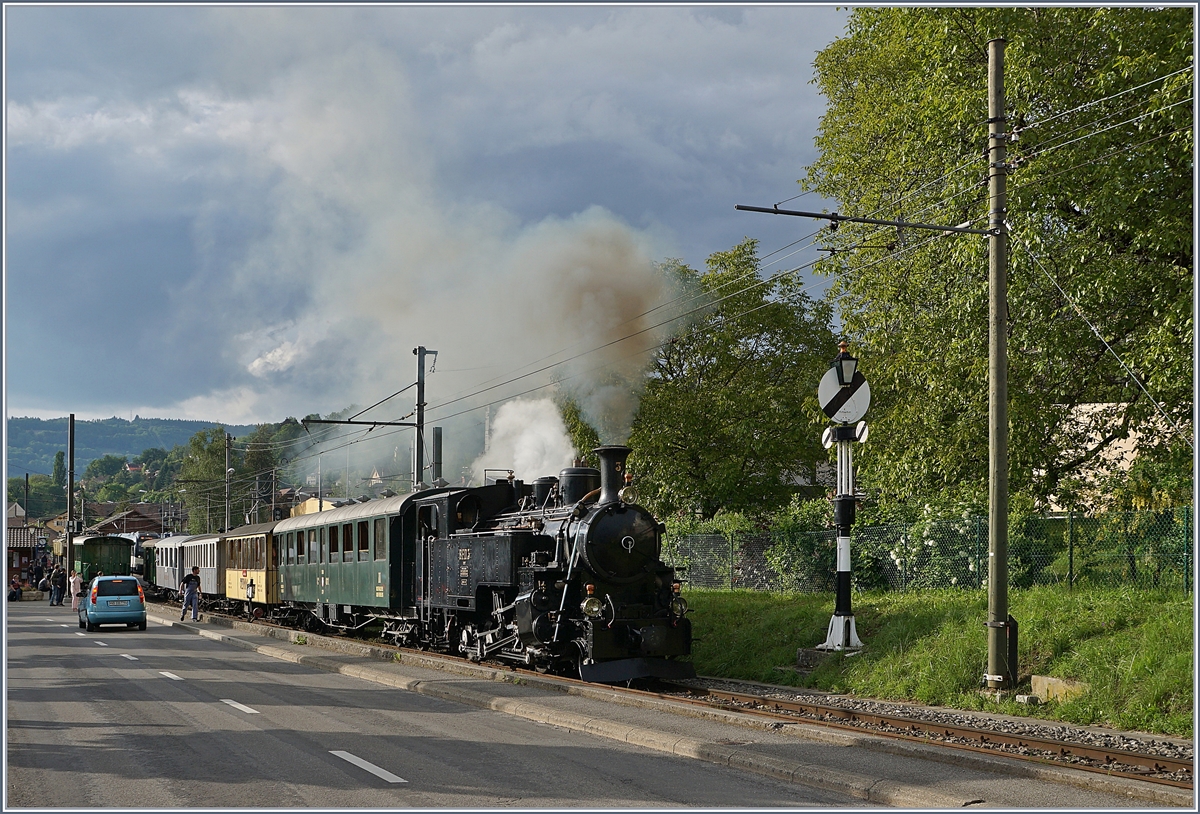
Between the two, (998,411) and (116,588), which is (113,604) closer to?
(116,588)

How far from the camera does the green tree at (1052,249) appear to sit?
17234 mm

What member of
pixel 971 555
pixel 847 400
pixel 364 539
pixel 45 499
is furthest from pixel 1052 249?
pixel 45 499

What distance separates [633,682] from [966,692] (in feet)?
15.8

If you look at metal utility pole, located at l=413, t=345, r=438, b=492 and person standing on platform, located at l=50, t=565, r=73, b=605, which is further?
person standing on platform, located at l=50, t=565, r=73, b=605

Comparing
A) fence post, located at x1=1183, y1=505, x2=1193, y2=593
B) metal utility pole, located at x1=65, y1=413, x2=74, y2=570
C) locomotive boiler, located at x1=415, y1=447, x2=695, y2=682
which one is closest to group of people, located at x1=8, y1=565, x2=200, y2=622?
metal utility pole, located at x1=65, y1=413, x2=74, y2=570

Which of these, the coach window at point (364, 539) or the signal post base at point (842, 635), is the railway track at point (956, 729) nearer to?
the signal post base at point (842, 635)

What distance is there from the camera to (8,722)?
12.1 m

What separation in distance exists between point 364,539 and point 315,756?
41.5 ft

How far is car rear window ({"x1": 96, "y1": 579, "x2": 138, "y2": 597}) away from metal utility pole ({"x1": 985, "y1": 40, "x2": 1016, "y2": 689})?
79.1 ft

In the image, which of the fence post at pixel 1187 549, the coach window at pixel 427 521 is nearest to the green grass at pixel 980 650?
the fence post at pixel 1187 549

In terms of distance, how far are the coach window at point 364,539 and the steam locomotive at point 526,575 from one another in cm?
2

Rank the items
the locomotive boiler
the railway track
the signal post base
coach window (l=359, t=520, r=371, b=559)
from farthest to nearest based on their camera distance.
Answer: coach window (l=359, t=520, r=371, b=559), the signal post base, the locomotive boiler, the railway track

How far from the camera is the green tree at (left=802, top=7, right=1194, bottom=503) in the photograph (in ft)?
56.5

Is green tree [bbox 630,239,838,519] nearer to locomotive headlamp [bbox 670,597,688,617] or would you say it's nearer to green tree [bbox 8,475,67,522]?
locomotive headlamp [bbox 670,597,688,617]
